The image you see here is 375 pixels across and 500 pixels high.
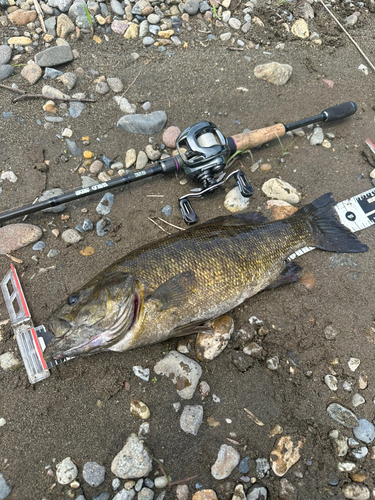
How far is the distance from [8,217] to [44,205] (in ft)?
1.29

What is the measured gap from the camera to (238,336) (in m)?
3.49

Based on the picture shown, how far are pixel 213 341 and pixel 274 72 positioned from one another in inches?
159

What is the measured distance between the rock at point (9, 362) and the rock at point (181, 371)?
1.42 metres

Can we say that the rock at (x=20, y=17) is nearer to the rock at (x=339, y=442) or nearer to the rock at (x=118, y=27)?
the rock at (x=118, y=27)

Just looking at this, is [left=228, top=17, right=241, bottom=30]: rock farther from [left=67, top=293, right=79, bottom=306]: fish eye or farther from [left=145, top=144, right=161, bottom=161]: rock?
[left=67, top=293, right=79, bottom=306]: fish eye

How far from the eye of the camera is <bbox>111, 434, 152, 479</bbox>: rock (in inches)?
114

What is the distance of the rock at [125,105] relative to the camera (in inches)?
177

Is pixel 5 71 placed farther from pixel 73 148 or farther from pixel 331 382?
pixel 331 382

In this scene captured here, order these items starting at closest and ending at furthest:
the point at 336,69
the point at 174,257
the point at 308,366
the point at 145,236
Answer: the point at 174,257 < the point at 308,366 < the point at 145,236 < the point at 336,69

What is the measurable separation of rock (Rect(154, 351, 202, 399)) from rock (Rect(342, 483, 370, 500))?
164 cm

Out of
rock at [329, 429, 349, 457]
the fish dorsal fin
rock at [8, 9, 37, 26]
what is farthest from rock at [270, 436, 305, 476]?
rock at [8, 9, 37, 26]

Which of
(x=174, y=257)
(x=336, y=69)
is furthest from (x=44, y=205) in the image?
(x=336, y=69)

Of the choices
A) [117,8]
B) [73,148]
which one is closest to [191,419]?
[73,148]

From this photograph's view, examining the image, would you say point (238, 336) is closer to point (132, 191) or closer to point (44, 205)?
point (132, 191)
